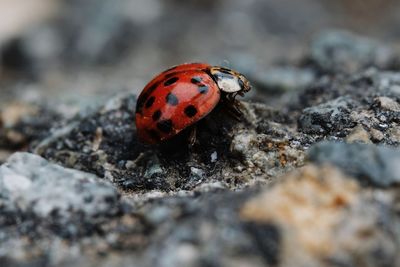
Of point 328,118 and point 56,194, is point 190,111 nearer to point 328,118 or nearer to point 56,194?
point 328,118

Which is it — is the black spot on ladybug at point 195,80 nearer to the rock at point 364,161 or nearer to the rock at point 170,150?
the rock at point 170,150

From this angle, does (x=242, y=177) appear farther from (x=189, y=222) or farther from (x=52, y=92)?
(x=52, y=92)

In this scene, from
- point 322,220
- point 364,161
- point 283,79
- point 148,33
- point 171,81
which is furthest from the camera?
point 148,33

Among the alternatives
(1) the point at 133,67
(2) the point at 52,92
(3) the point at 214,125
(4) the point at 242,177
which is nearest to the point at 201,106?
(3) the point at 214,125

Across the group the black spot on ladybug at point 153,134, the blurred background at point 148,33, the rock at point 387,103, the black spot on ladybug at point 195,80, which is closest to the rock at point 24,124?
the blurred background at point 148,33

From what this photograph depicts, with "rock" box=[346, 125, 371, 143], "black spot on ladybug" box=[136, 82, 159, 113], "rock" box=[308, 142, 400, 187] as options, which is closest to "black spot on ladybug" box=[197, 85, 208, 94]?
"black spot on ladybug" box=[136, 82, 159, 113]

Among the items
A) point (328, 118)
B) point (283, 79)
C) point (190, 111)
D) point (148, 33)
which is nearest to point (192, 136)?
point (190, 111)
